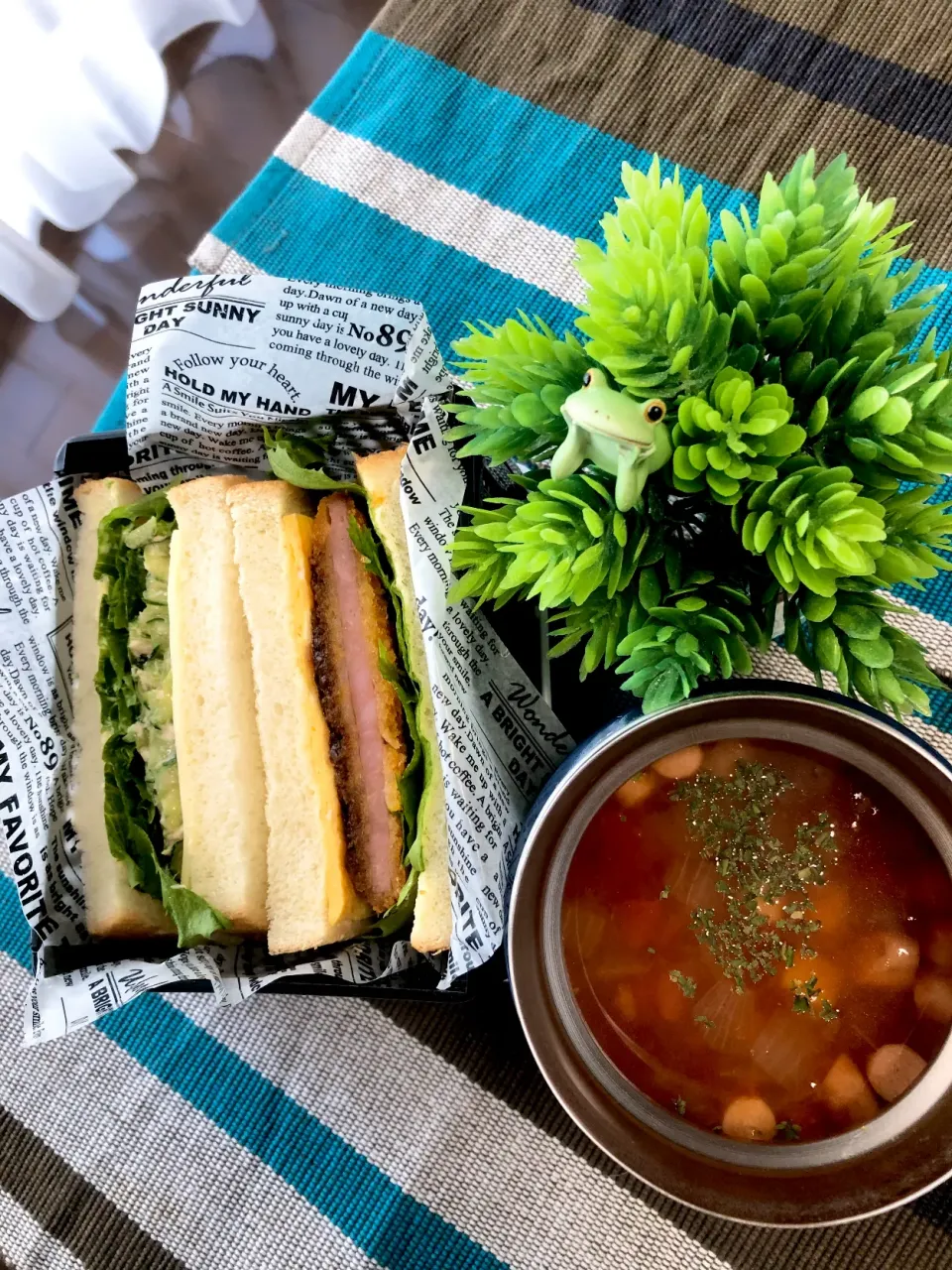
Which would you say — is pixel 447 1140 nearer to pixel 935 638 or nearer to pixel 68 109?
pixel 935 638

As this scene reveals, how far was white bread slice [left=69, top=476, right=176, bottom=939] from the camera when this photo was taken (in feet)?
3.58

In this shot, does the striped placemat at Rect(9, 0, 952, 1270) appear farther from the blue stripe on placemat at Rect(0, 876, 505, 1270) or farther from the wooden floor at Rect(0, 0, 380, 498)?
the wooden floor at Rect(0, 0, 380, 498)

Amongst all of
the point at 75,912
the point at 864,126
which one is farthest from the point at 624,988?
the point at 864,126

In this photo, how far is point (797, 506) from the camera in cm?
61

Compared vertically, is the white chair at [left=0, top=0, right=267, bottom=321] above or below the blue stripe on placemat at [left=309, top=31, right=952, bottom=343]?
below

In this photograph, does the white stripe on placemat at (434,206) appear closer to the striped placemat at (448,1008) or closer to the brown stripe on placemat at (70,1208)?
the striped placemat at (448,1008)

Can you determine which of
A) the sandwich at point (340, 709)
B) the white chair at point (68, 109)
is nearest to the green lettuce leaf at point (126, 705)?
the sandwich at point (340, 709)

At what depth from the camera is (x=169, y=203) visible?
1.60 metres

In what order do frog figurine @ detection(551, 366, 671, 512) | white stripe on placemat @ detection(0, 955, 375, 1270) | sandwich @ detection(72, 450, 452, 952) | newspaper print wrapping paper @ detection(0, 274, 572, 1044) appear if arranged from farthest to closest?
white stripe on placemat @ detection(0, 955, 375, 1270) < sandwich @ detection(72, 450, 452, 952) < newspaper print wrapping paper @ detection(0, 274, 572, 1044) < frog figurine @ detection(551, 366, 671, 512)

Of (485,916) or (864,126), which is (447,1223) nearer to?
(485,916)

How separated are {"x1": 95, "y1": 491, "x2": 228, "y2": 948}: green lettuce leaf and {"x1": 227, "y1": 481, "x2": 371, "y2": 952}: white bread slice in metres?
0.10

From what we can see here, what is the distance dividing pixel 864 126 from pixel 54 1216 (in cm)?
173

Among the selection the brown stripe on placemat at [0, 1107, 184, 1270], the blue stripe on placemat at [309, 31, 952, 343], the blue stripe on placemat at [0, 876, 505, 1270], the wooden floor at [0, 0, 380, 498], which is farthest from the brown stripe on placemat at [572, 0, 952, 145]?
the brown stripe on placemat at [0, 1107, 184, 1270]

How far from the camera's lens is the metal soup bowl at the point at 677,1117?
76 cm
